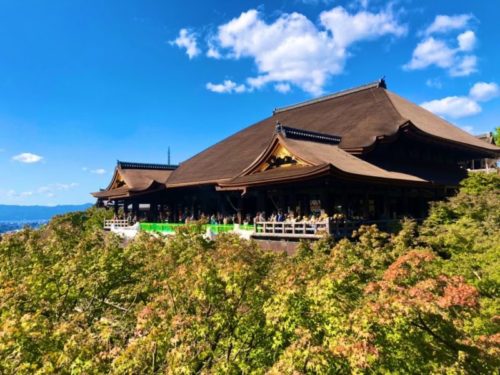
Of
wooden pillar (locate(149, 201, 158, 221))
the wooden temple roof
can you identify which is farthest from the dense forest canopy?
wooden pillar (locate(149, 201, 158, 221))

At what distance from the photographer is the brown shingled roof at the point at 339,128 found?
2203cm

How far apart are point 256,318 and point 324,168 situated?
9.46 meters

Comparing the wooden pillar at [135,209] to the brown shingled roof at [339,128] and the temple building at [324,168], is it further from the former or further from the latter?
the brown shingled roof at [339,128]

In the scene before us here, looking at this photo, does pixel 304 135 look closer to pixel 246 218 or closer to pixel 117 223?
pixel 246 218

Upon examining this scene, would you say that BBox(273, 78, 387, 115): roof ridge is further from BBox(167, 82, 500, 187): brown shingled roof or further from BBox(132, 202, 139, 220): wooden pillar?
BBox(132, 202, 139, 220): wooden pillar

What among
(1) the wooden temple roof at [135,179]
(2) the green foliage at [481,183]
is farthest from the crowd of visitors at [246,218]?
(2) the green foliage at [481,183]

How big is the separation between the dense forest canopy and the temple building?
8.62 meters

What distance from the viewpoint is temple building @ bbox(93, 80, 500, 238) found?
17.2 meters

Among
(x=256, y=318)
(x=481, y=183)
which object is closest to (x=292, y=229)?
(x=256, y=318)

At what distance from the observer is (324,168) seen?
14211 millimetres

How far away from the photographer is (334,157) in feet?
58.6

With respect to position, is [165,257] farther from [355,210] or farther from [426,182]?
[426,182]

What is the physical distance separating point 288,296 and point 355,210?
1612 cm

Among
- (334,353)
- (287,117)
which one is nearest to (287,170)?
(334,353)
